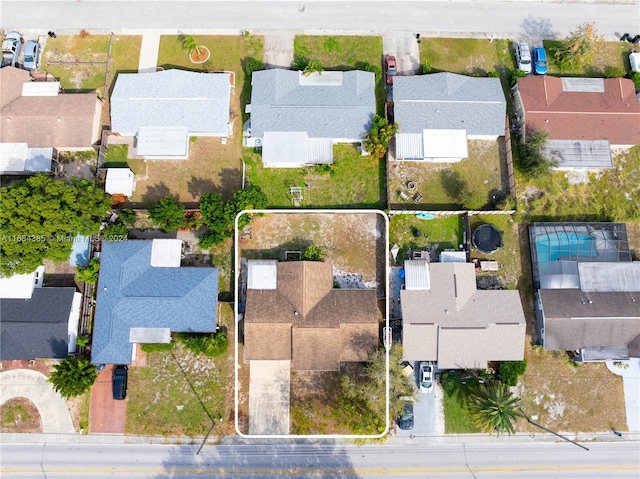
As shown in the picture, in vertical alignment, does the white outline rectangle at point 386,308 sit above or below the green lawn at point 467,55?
below

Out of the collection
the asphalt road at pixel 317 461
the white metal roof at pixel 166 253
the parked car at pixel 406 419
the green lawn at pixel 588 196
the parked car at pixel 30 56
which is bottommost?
the asphalt road at pixel 317 461

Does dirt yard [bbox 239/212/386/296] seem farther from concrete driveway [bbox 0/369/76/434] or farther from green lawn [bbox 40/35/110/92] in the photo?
green lawn [bbox 40/35/110/92]

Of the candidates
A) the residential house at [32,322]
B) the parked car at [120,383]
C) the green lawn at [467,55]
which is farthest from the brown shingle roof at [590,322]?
the residential house at [32,322]

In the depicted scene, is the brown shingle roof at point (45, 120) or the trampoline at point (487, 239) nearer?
the trampoline at point (487, 239)

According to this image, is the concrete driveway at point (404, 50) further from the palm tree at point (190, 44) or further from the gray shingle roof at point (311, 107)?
the palm tree at point (190, 44)

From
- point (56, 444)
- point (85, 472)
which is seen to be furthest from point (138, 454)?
point (56, 444)

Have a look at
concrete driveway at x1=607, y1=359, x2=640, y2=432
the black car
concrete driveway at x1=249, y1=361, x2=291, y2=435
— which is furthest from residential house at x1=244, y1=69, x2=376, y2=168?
concrete driveway at x1=607, y1=359, x2=640, y2=432
